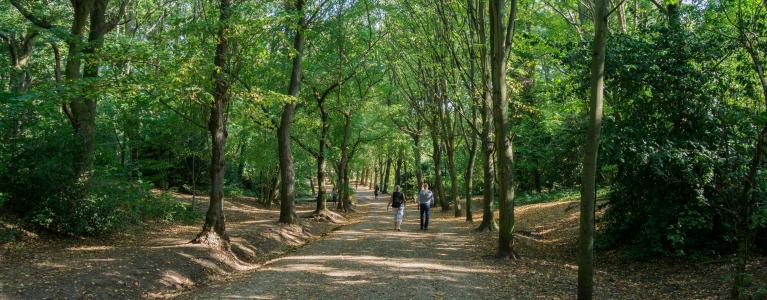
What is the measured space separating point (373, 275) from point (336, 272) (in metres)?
0.80

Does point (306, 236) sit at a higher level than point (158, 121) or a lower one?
lower

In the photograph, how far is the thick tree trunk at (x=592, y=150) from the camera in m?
6.27

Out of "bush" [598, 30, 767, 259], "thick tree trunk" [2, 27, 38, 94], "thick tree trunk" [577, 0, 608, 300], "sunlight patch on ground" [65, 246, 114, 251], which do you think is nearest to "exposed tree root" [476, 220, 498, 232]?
"bush" [598, 30, 767, 259]

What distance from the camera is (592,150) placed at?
6.34 m

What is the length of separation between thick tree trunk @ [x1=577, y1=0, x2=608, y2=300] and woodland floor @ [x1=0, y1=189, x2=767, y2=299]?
1.28 m

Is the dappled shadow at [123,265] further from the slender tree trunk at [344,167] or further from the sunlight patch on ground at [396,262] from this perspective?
the slender tree trunk at [344,167]

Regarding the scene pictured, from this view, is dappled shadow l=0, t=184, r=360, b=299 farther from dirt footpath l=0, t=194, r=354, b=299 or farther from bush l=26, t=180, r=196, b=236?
bush l=26, t=180, r=196, b=236

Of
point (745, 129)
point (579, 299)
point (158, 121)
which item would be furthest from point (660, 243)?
point (158, 121)

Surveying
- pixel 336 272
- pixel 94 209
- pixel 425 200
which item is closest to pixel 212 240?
pixel 94 209

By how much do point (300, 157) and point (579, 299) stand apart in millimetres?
23816

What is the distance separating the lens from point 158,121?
1703 cm

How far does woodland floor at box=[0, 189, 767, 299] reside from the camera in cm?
752

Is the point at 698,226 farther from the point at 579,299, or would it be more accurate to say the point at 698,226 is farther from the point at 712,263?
the point at 579,299

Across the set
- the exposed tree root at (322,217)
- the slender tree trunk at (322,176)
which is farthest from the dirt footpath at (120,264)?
the slender tree trunk at (322,176)
